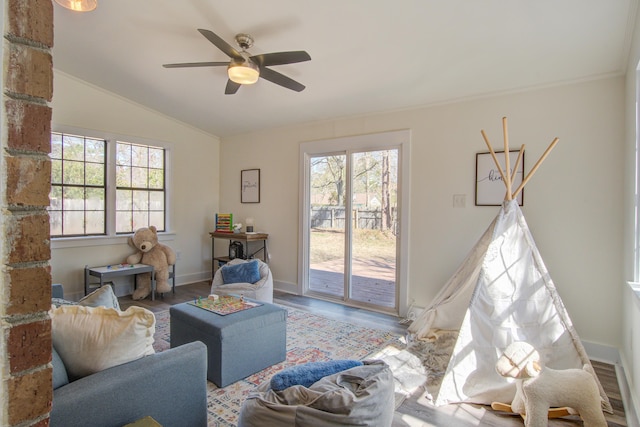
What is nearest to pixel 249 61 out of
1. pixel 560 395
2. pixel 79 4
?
pixel 79 4

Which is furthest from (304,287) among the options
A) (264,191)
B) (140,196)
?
(140,196)

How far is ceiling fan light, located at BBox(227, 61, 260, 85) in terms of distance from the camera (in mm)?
2805

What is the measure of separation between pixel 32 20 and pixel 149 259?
4937mm

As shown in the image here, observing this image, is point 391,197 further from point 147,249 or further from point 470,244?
point 147,249

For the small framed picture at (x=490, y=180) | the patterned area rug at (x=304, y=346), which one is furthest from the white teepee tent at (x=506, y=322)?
the patterned area rug at (x=304, y=346)

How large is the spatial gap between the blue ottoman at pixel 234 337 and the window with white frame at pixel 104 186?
273 centimetres

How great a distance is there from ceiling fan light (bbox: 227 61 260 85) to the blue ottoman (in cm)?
190

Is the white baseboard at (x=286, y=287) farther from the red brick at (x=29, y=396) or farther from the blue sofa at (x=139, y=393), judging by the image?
the red brick at (x=29, y=396)

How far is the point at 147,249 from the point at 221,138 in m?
2.33

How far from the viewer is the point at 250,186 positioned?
579 cm

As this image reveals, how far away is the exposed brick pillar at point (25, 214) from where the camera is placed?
540 mm

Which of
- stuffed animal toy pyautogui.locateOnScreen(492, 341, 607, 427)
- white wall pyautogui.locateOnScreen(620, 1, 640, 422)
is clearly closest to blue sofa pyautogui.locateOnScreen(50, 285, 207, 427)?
stuffed animal toy pyautogui.locateOnScreen(492, 341, 607, 427)

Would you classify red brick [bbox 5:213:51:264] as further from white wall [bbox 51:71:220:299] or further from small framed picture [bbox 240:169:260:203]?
small framed picture [bbox 240:169:260:203]

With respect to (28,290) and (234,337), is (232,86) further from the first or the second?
(28,290)
